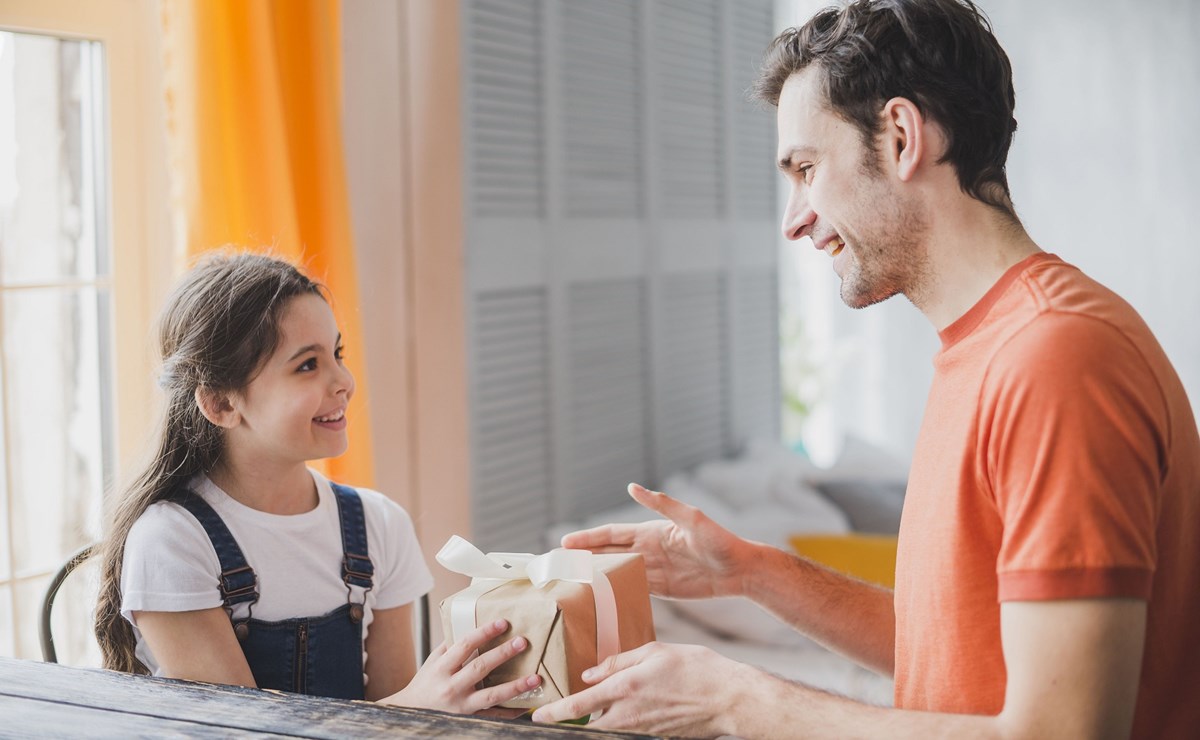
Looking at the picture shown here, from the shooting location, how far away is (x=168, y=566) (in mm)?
1332

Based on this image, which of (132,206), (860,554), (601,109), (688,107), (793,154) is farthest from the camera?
(688,107)

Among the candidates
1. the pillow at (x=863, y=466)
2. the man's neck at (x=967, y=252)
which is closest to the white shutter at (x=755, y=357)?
the pillow at (x=863, y=466)

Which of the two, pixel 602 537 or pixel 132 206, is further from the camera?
pixel 132 206

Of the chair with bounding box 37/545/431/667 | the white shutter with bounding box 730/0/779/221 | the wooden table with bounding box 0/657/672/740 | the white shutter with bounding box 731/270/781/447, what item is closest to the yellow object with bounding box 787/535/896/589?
the white shutter with bounding box 731/270/781/447

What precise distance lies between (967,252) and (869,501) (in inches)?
93.4

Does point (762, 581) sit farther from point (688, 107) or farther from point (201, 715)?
point (688, 107)

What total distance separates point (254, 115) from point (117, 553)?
38.6 inches

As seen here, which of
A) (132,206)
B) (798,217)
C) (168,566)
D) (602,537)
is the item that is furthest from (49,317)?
(798,217)

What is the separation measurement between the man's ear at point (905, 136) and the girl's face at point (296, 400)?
764 millimetres


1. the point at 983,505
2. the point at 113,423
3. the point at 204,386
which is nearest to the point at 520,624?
the point at 983,505

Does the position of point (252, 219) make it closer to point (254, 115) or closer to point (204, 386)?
point (254, 115)

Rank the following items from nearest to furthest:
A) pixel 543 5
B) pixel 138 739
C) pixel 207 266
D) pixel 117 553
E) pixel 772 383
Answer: pixel 138 739 < pixel 117 553 < pixel 207 266 < pixel 543 5 < pixel 772 383

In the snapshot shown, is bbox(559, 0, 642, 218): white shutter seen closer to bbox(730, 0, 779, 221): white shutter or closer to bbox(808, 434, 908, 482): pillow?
bbox(730, 0, 779, 221): white shutter

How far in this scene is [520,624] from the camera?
1.13 metres
